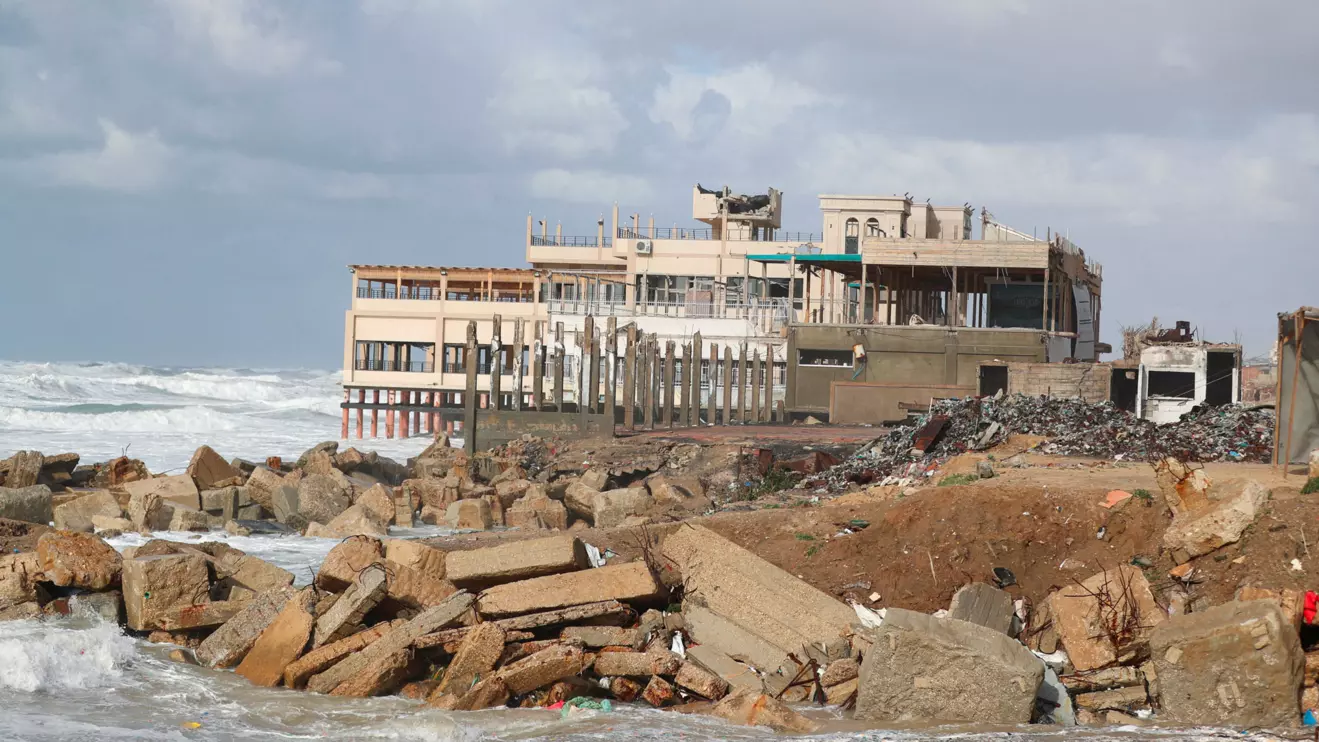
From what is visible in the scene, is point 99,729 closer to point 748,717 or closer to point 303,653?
point 303,653

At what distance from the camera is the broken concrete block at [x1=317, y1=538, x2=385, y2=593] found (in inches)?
457

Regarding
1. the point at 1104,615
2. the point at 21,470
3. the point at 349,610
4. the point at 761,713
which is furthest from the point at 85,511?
the point at 1104,615

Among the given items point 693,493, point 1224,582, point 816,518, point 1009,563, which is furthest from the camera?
point 693,493

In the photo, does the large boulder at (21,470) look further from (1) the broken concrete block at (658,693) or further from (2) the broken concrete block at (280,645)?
(1) the broken concrete block at (658,693)

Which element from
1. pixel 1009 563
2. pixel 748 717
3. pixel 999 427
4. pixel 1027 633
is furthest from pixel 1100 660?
pixel 999 427

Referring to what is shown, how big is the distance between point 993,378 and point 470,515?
60.7 feet

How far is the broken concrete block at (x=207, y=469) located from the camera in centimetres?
2281

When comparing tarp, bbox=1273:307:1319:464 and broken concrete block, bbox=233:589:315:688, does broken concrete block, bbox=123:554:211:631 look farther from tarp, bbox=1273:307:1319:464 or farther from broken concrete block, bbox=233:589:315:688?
tarp, bbox=1273:307:1319:464

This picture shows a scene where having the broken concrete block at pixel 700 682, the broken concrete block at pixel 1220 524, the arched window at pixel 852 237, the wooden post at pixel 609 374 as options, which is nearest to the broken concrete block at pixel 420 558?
the broken concrete block at pixel 700 682

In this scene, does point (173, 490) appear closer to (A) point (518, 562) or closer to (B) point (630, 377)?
(A) point (518, 562)

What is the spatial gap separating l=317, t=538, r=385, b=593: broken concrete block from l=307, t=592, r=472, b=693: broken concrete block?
4.01 feet

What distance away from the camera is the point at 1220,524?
10.9m

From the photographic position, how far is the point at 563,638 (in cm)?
1046

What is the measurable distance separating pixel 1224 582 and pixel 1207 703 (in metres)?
1.84
